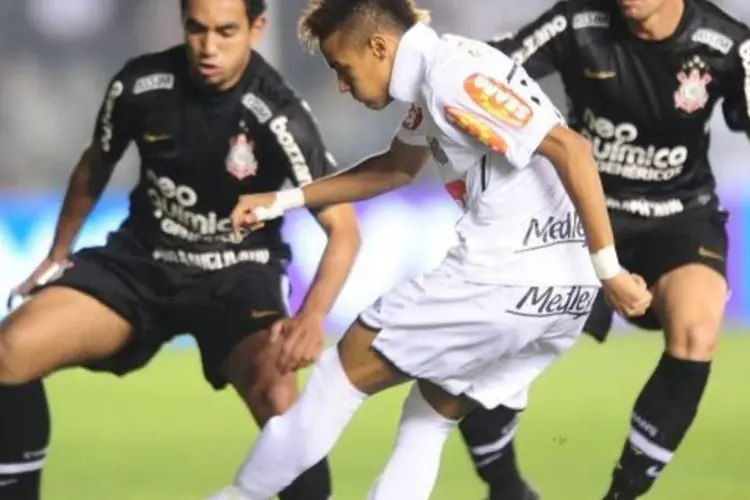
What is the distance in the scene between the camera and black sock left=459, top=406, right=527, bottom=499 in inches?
177

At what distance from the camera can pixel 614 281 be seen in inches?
135

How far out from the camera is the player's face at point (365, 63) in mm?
3557

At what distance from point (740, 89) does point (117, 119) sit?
4.84ft

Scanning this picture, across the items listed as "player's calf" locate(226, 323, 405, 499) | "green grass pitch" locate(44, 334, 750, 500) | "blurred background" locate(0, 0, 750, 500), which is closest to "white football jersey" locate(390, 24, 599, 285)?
"player's calf" locate(226, 323, 405, 499)

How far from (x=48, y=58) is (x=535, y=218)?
479cm

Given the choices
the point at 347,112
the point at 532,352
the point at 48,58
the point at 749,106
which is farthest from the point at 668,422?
the point at 48,58

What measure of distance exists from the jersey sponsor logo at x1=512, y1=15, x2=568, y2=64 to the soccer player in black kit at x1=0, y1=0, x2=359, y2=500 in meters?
0.53

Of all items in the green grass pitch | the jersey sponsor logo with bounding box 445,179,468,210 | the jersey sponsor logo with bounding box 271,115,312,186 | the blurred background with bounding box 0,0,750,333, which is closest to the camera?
the jersey sponsor logo with bounding box 445,179,468,210

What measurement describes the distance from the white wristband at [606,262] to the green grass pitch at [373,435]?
152cm

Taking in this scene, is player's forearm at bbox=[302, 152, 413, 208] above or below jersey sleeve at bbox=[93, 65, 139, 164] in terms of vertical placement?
below

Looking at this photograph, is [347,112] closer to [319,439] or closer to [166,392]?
[166,392]

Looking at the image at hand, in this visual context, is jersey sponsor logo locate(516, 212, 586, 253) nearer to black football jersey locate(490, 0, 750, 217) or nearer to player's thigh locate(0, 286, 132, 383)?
black football jersey locate(490, 0, 750, 217)

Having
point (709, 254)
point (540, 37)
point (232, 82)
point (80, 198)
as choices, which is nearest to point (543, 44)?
point (540, 37)

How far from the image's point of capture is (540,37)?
439cm
